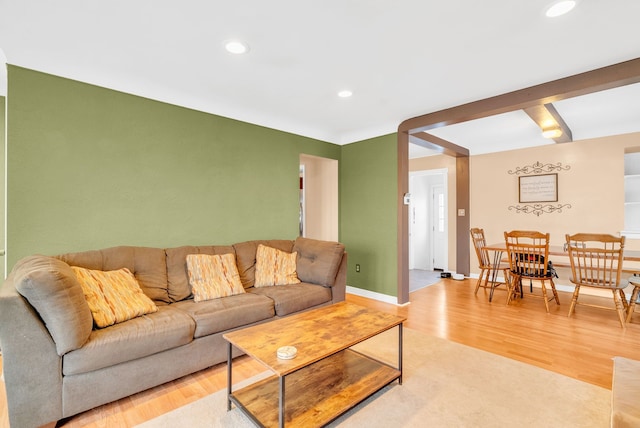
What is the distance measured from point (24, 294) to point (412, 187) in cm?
637

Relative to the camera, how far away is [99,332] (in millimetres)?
1860

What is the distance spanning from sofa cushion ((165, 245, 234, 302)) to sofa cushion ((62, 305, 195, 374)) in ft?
1.42

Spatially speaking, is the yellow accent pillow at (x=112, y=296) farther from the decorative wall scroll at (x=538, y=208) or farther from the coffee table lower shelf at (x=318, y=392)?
the decorative wall scroll at (x=538, y=208)

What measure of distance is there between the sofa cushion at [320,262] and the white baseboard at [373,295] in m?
1.28

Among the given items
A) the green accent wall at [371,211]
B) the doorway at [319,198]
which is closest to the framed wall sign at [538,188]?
the green accent wall at [371,211]

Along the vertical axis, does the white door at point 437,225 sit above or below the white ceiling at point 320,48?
below

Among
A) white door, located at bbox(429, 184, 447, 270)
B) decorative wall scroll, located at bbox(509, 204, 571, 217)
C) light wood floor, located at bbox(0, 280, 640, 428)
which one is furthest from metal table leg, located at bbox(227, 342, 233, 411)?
white door, located at bbox(429, 184, 447, 270)

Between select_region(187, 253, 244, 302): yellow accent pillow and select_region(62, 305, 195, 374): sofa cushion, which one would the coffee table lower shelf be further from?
select_region(187, 253, 244, 302): yellow accent pillow

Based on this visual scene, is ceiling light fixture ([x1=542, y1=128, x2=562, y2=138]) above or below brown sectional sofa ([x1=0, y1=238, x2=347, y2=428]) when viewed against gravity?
above

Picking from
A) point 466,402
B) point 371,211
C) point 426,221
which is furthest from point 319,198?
point 466,402

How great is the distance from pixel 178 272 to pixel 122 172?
1.06m

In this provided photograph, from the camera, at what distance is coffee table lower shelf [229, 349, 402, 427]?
1.59 m

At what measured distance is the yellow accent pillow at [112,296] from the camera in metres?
1.98

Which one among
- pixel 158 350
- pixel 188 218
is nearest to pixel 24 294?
pixel 158 350
